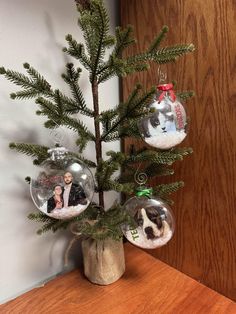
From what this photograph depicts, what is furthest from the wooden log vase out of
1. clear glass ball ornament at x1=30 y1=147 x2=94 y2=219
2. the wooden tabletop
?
clear glass ball ornament at x1=30 y1=147 x2=94 y2=219

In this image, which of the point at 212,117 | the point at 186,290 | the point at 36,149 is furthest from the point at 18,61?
the point at 186,290

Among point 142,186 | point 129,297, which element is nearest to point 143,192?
point 142,186

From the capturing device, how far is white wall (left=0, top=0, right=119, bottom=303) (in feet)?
2.72

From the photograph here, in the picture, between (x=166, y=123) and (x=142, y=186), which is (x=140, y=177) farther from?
(x=166, y=123)

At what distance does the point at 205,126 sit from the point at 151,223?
331mm

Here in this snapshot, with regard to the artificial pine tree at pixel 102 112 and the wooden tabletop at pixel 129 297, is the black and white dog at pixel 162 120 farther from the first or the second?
the wooden tabletop at pixel 129 297

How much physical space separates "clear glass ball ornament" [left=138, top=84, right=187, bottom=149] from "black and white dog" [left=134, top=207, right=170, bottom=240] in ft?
0.62

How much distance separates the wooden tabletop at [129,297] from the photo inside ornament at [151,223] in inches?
8.0

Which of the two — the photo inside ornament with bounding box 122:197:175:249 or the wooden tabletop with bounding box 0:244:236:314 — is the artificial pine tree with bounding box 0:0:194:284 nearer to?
the photo inside ornament with bounding box 122:197:175:249

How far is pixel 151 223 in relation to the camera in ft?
2.59

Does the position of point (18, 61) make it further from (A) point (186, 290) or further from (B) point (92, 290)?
(A) point (186, 290)

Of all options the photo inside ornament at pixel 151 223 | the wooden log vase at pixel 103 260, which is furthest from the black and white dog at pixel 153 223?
the wooden log vase at pixel 103 260

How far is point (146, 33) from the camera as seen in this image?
3.12ft

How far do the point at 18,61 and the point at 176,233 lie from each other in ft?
2.53
